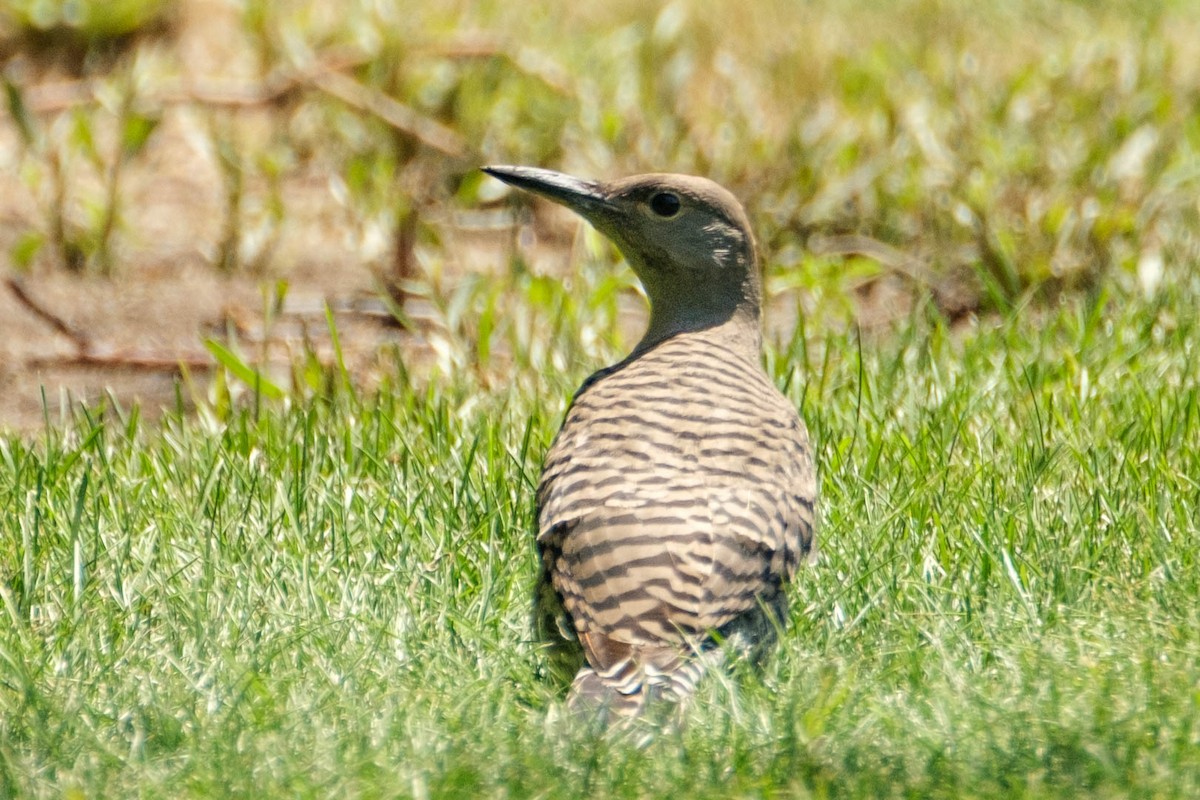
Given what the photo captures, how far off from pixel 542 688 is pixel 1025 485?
160cm

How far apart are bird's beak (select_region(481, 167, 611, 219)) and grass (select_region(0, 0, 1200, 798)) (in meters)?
0.74

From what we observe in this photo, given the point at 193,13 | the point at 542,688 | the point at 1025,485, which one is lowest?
the point at 542,688

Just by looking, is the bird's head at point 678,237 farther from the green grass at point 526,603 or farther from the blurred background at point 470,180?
the blurred background at point 470,180

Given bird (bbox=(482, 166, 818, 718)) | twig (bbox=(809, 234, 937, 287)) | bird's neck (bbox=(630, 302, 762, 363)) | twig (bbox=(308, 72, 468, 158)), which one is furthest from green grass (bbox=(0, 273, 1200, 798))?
twig (bbox=(308, 72, 468, 158))

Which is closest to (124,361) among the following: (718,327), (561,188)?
(561,188)

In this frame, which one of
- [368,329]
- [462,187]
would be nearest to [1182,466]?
[368,329]

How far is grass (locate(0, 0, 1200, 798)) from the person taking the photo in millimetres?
3369

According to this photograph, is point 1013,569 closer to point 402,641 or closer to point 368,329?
point 402,641

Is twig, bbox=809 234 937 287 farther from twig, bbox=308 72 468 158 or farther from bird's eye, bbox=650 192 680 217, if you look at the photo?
bird's eye, bbox=650 192 680 217

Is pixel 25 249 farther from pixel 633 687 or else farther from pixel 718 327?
pixel 633 687

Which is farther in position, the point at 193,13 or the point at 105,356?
the point at 193,13

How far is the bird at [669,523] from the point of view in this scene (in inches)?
137

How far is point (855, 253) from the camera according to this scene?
7.28 metres

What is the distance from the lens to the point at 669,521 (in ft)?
11.8
